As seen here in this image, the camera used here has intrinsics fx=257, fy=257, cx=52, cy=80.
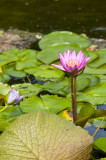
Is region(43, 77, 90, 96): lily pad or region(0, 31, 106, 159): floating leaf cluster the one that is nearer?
region(0, 31, 106, 159): floating leaf cluster

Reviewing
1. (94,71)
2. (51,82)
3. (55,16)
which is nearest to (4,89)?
(51,82)

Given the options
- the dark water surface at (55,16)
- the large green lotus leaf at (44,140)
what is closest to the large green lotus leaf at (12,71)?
the large green lotus leaf at (44,140)

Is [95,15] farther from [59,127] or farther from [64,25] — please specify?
[59,127]

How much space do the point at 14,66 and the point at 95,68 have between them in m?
0.56

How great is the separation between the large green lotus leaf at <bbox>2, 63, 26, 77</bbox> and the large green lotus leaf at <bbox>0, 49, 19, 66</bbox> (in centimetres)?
3

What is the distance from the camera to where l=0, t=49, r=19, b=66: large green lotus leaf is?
181 centimetres

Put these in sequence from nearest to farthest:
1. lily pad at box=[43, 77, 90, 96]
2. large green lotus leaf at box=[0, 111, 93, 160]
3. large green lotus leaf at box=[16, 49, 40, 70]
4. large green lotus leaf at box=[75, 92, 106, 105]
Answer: large green lotus leaf at box=[0, 111, 93, 160] → large green lotus leaf at box=[75, 92, 106, 105] → lily pad at box=[43, 77, 90, 96] → large green lotus leaf at box=[16, 49, 40, 70]

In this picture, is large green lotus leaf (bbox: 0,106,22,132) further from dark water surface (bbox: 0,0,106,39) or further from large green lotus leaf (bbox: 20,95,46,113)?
dark water surface (bbox: 0,0,106,39)

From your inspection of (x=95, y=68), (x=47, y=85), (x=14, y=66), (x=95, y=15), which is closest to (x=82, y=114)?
(x=47, y=85)

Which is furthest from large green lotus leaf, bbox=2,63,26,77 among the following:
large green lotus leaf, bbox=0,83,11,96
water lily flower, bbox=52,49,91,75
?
water lily flower, bbox=52,49,91,75

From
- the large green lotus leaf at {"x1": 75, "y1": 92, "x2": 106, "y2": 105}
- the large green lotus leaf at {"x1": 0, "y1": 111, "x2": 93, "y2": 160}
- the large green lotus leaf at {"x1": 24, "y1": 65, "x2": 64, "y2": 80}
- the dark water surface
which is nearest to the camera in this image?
the large green lotus leaf at {"x1": 0, "y1": 111, "x2": 93, "y2": 160}

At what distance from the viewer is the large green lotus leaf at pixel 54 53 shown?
5.76 feet

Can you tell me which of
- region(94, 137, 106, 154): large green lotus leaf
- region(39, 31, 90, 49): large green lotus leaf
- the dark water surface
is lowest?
region(94, 137, 106, 154): large green lotus leaf

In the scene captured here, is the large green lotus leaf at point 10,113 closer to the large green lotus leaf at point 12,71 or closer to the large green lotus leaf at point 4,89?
the large green lotus leaf at point 4,89
